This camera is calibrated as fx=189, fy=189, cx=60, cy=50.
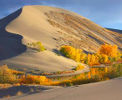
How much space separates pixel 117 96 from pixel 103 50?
64.3 metres

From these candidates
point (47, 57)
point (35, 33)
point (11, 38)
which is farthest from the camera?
point (35, 33)

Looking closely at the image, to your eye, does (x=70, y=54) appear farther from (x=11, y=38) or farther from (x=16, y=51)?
(x=11, y=38)

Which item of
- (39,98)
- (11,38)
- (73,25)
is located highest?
(73,25)

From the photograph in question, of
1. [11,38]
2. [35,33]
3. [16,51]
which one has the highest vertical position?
[35,33]

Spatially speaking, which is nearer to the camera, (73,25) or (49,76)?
(49,76)

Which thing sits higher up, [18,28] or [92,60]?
[18,28]

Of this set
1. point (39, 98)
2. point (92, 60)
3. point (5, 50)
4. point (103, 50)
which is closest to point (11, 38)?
point (5, 50)

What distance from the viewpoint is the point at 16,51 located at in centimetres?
4366

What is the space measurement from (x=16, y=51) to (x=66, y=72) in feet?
48.9

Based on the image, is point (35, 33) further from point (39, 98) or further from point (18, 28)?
point (39, 98)

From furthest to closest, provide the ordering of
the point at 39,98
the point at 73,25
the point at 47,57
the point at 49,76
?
the point at 73,25, the point at 47,57, the point at 49,76, the point at 39,98

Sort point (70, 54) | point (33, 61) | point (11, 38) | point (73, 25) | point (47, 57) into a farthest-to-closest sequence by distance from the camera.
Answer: point (73, 25), point (11, 38), point (70, 54), point (47, 57), point (33, 61)

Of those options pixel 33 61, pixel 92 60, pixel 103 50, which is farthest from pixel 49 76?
pixel 103 50

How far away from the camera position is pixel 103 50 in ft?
223
